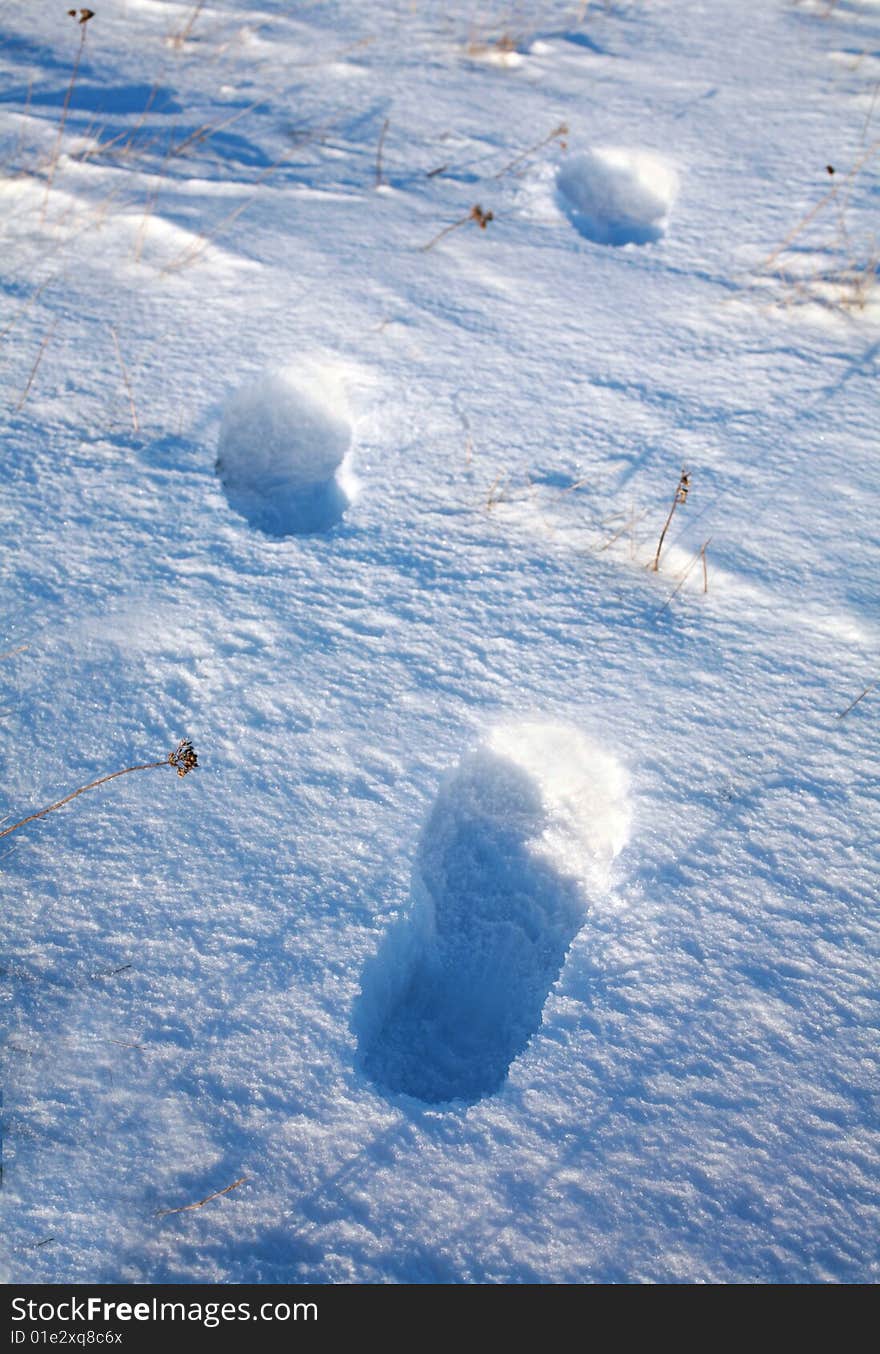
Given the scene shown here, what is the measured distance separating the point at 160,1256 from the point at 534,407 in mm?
1740

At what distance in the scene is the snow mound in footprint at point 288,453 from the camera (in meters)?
1.69

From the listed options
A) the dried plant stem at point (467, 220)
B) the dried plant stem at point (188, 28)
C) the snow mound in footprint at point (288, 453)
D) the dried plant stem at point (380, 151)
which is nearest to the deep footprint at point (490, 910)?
the snow mound in footprint at point (288, 453)

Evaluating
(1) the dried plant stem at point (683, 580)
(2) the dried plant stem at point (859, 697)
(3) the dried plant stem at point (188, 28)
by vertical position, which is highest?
(3) the dried plant stem at point (188, 28)

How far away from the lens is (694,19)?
297 cm

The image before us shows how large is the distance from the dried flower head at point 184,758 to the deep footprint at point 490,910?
0.41 meters

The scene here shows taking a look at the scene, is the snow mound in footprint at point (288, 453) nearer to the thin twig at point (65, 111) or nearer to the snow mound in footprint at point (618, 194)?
the thin twig at point (65, 111)

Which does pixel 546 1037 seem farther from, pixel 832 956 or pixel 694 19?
pixel 694 19

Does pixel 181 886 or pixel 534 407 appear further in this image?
pixel 534 407

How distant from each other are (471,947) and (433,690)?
1.50 feet

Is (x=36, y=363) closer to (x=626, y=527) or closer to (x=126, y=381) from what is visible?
(x=126, y=381)

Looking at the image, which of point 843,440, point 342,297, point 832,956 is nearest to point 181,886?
point 832,956

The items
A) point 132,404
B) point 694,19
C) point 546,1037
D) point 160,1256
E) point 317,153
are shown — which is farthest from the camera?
point 694,19

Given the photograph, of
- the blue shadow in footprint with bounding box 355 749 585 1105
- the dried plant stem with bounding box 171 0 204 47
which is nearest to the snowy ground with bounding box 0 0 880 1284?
the blue shadow in footprint with bounding box 355 749 585 1105

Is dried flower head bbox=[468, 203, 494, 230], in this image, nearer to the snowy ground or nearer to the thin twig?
the snowy ground
